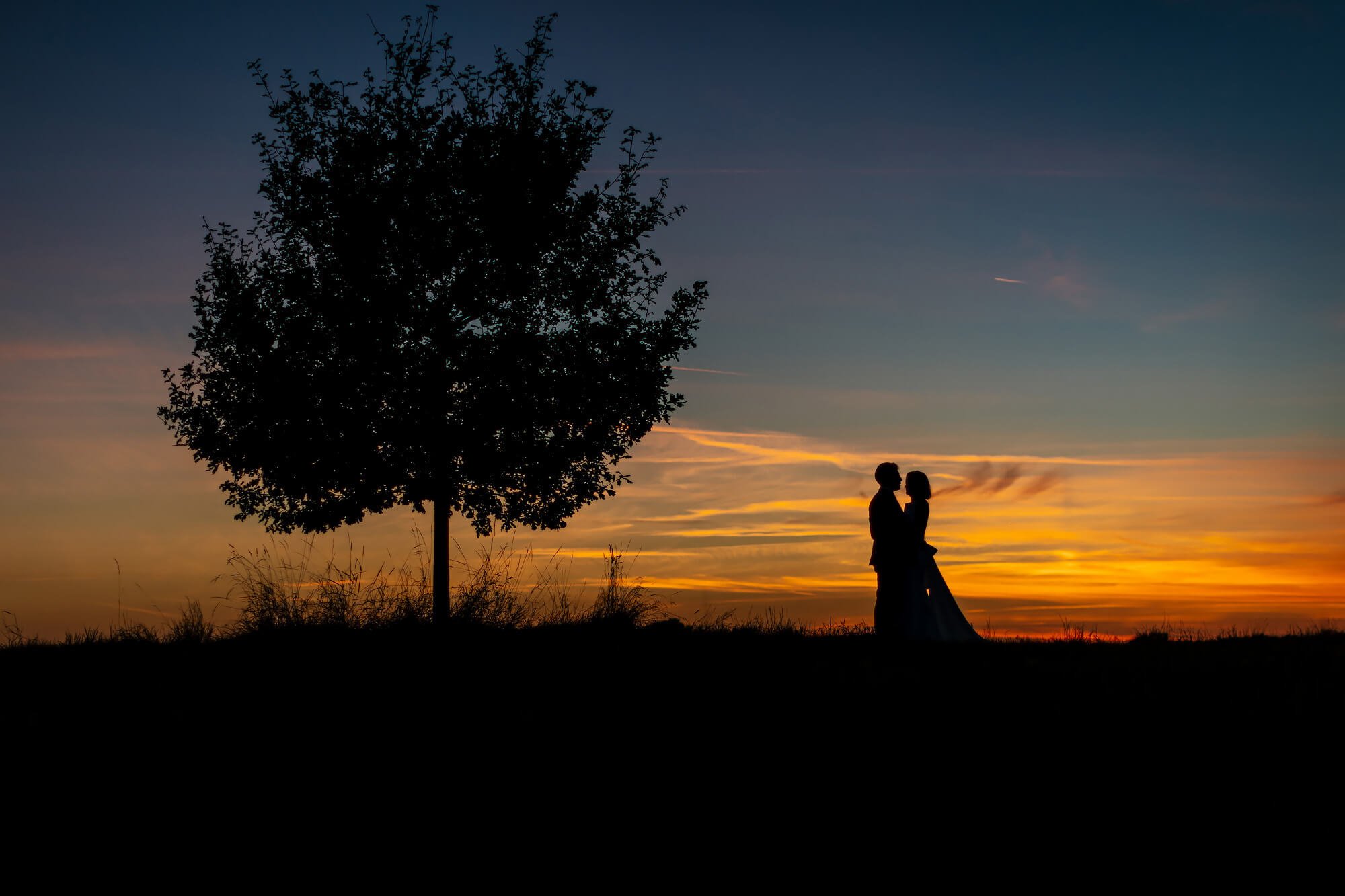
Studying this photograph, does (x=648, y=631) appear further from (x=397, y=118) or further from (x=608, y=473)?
(x=397, y=118)

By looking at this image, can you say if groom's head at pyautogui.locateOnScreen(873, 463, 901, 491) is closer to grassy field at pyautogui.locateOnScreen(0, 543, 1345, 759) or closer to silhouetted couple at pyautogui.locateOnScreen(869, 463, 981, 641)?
silhouetted couple at pyautogui.locateOnScreen(869, 463, 981, 641)

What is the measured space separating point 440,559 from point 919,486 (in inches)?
298

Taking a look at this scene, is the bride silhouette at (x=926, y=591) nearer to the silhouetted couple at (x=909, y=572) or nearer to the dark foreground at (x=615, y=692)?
the silhouetted couple at (x=909, y=572)

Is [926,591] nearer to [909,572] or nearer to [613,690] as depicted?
[909,572]

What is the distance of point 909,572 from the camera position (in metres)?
14.4

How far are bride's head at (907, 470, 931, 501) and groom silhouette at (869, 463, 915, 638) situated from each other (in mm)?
169

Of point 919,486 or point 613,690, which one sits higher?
point 919,486

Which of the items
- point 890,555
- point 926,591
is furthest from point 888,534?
point 926,591

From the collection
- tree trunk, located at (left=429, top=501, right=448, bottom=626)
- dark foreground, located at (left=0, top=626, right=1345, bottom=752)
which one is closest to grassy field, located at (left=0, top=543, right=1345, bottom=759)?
dark foreground, located at (left=0, top=626, right=1345, bottom=752)

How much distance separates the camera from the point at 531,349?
1686 centimetres

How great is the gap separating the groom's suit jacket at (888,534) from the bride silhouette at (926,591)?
13cm

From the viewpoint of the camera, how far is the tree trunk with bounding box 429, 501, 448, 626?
15266 mm

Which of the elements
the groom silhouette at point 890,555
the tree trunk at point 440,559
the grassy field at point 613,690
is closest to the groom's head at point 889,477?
the groom silhouette at point 890,555

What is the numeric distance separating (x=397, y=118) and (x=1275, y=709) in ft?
51.9
